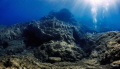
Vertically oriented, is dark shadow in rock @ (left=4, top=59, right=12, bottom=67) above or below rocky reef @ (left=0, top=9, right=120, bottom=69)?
below

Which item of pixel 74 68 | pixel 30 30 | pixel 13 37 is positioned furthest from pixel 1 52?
pixel 74 68

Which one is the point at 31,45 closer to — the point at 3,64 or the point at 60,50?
the point at 60,50

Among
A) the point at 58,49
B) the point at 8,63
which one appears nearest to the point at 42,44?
the point at 58,49

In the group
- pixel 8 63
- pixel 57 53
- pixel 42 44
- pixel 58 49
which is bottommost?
pixel 8 63

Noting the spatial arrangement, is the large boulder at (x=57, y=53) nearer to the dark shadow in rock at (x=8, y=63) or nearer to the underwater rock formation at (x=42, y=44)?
the underwater rock formation at (x=42, y=44)

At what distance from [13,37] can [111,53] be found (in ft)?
30.3

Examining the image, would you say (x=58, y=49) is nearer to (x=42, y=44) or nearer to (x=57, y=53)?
(x=57, y=53)

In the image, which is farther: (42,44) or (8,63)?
(42,44)

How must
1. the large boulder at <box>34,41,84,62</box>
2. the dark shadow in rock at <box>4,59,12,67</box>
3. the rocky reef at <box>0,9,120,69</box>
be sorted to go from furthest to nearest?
the large boulder at <box>34,41,84,62</box> → the rocky reef at <box>0,9,120,69</box> → the dark shadow in rock at <box>4,59,12,67</box>

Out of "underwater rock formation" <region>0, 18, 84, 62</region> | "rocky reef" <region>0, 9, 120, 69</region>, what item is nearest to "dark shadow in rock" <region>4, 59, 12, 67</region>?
"rocky reef" <region>0, 9, 120, 69</region>

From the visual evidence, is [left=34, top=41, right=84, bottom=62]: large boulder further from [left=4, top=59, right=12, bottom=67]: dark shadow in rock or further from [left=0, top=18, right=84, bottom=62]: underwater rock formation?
[left=4, top=59, right=12, bottom=67]: dark shadow in rock

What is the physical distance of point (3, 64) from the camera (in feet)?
11.9

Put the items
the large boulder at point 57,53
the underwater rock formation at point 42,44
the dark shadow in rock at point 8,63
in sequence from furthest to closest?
the underwater rock formation at point 42,44
the large boulder at point 57,53
the dark shadow in rock at point 8,63

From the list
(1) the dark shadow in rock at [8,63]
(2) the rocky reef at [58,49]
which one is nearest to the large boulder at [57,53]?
(2) the rocky reef at [58,49]
